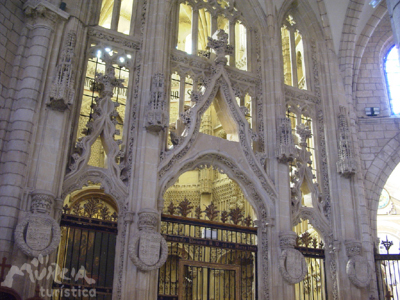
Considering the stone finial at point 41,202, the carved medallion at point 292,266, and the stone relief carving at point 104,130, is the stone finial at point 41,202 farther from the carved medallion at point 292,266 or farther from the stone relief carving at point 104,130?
the carved medallion at point 292,266

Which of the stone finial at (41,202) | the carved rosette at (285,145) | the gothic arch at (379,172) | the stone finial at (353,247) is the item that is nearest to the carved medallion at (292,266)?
the stone finial at (353,247)

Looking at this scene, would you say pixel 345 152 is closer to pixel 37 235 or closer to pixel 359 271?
pixel 359 271

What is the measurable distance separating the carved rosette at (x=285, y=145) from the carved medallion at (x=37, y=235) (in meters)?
5.93

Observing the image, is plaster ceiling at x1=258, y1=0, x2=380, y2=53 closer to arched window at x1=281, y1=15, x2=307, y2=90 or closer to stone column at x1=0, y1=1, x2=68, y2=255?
arched window at x1=281, y1=15, x2=307, y2=90

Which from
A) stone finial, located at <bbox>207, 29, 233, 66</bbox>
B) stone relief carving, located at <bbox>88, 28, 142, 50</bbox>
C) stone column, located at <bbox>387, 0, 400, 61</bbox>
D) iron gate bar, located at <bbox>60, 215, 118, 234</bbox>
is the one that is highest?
stone finial, located at <bbox>207, 29, 233, 66</bbox>

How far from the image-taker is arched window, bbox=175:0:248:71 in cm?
1396

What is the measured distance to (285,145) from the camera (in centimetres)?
1255

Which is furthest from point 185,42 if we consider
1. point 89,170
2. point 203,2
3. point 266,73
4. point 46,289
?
point 46,289

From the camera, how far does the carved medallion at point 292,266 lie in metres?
11.3

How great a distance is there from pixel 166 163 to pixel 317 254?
4.71 metres

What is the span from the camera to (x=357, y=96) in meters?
15.8

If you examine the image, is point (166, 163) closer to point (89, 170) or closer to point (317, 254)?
point (89, 170)

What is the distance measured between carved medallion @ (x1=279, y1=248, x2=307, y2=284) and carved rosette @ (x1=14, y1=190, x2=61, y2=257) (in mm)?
5188

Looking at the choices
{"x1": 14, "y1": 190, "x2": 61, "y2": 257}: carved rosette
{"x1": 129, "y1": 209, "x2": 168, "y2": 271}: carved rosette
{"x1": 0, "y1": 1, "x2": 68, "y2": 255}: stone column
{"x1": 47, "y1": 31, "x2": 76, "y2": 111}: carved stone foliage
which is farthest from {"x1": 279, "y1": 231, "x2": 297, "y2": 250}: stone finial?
{"x1": 0, "y1": 1, "x2": 68, "y2": 255}: stone column
